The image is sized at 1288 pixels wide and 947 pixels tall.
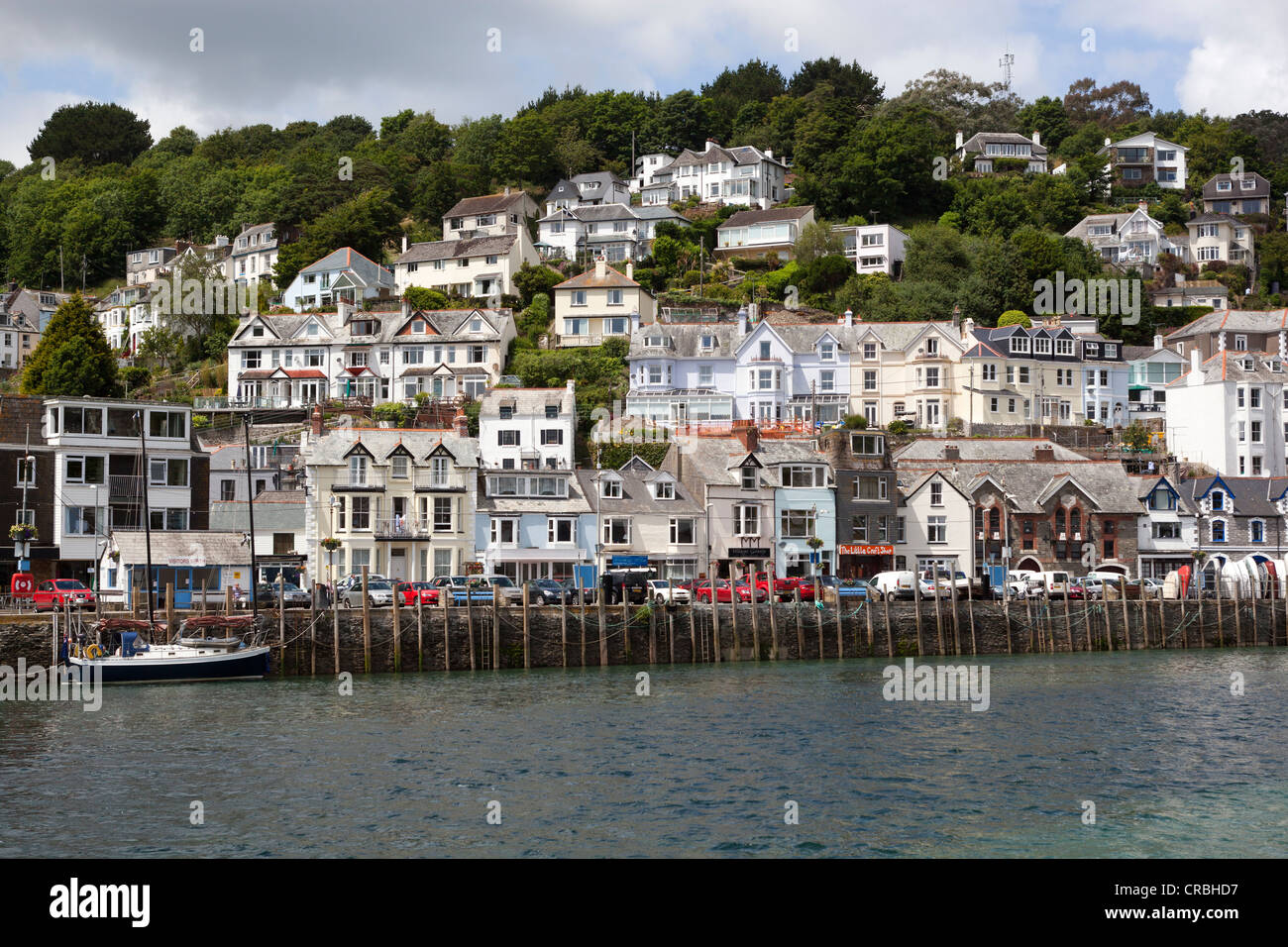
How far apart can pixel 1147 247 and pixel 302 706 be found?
11547cm

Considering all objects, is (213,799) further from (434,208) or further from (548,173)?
(548,173)

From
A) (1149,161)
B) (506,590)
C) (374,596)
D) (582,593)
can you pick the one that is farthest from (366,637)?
(1149,161)

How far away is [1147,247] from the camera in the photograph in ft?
442

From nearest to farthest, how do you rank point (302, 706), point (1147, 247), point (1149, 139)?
point (302, 706), point (1147, 247), point (1149, 139)

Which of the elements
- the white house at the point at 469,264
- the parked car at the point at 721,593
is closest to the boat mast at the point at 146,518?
the parked car at the point at 721,593

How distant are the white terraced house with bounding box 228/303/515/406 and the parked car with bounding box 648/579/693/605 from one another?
3788cm

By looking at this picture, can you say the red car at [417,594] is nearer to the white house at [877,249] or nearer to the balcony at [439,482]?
the balcony at [439,482]

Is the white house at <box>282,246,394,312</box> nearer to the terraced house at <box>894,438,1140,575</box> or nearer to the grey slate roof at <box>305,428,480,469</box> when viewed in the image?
the grey slate roof at <box>305,428,480,469</box>

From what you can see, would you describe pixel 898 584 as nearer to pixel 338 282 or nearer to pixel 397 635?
pixel 397 635

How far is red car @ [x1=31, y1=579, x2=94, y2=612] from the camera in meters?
50.0

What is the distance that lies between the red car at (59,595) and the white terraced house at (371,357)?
40396 millimetres

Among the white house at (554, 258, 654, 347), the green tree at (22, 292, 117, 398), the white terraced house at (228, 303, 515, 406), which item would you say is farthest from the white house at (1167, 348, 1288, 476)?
the green tree at (22, 292, 117, 398)

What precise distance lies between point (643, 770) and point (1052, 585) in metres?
39.1
